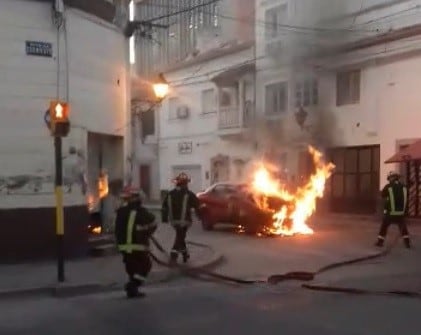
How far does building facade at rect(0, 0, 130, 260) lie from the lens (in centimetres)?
1187

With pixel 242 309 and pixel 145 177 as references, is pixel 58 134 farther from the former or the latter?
pixel 145 177

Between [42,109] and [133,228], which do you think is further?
[42,109]

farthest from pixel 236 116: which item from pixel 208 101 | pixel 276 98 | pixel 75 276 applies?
pixel 75 276

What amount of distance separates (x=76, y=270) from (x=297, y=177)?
17086 mm

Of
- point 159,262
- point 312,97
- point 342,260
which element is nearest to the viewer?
point 159,262

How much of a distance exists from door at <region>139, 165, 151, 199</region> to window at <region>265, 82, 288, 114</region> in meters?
14.5

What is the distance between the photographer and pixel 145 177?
42812mm

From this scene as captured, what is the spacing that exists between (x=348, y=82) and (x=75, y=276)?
56.8ft

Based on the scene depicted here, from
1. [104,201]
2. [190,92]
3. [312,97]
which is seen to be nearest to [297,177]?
[312,97]

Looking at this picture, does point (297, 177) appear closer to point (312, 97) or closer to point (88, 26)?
point (312, 97)

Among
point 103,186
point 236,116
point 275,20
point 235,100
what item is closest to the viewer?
point 103,186

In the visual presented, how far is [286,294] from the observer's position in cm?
957

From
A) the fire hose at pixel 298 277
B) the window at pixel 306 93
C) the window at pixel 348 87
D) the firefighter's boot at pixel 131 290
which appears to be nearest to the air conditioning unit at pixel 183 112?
the window at pixel 306 93

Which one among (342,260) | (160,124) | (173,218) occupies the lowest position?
(342,260)
